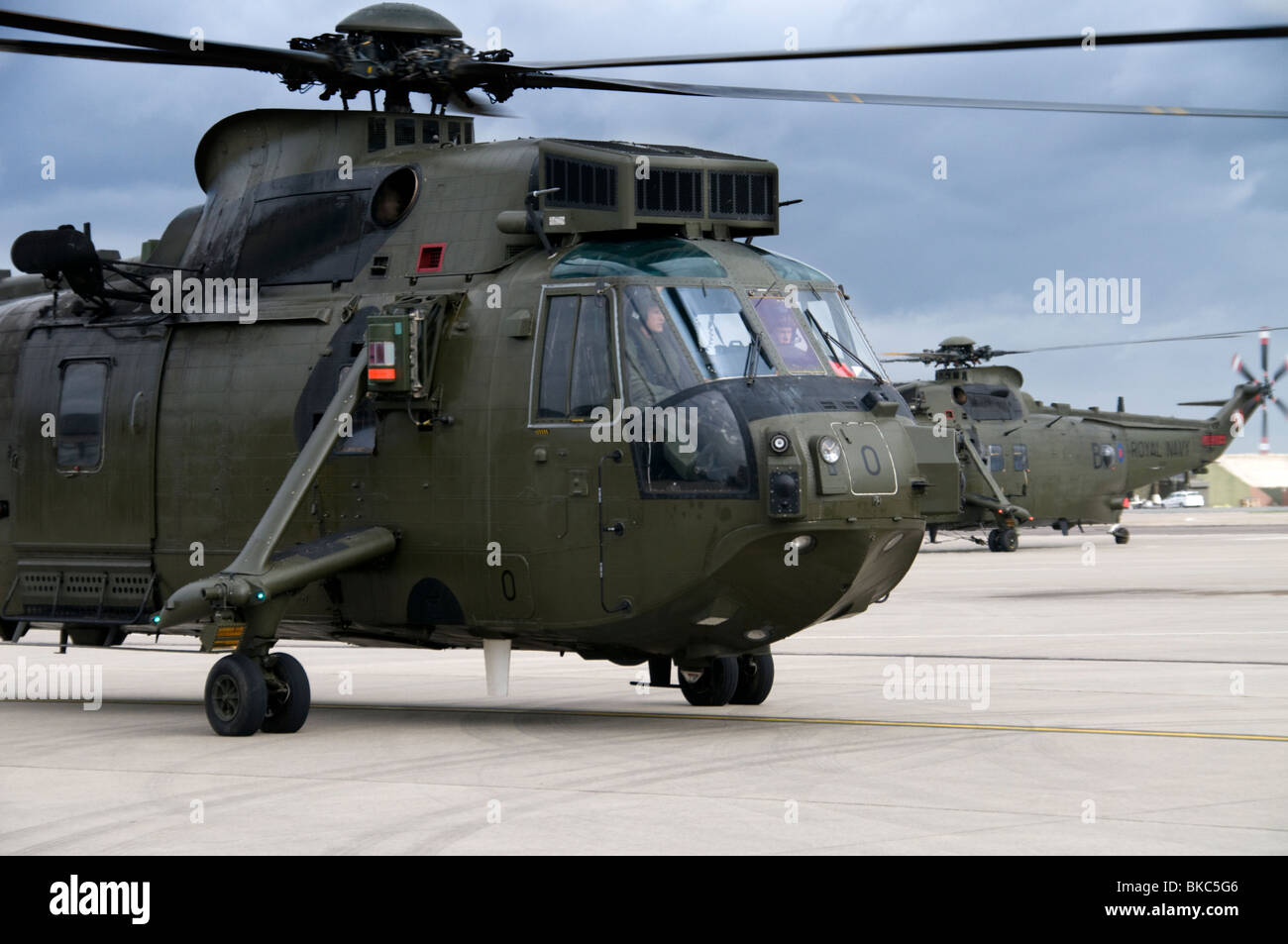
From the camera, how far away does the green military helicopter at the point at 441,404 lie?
41.0ft

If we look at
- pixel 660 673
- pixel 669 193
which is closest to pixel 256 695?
pixel 660 673

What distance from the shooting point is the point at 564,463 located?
1285cm

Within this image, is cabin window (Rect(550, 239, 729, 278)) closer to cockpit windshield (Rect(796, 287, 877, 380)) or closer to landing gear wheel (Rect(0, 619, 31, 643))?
cockpit windshield (Rect(796, 287, 877, 380))

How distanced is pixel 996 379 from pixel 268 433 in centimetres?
3675

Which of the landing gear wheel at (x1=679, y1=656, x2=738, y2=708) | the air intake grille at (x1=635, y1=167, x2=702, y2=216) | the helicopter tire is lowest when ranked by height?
the landing gear wheel at (x1=679, y1=656, x2=738, y2=708)

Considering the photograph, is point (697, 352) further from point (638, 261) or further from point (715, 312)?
point (638, 261)

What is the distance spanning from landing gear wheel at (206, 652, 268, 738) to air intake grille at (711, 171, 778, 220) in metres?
5.21

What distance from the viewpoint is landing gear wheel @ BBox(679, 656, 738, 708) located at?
48.6ft

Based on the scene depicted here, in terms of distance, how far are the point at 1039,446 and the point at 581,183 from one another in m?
35.9

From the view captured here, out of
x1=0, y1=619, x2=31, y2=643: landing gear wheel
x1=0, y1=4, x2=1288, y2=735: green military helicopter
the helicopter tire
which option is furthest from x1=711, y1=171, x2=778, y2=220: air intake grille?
x1=0, y1=619, x2=31, y2=643: landing gear wheel

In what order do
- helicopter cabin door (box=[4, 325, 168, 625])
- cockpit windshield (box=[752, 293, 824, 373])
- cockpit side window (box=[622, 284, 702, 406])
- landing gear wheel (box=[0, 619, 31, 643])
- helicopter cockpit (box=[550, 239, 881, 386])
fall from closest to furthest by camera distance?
cockpit side window (box=[622, 284, 702, 406]) → helicopter cockpit (box=[550, 239, 881, 386]) → cockpit windshield (box=[752, 293, 824, 373]) → helicopter cabin door (box=[4, 325, 168, 625]) → landing gear wheel (box=[0, 619, 31, 643])

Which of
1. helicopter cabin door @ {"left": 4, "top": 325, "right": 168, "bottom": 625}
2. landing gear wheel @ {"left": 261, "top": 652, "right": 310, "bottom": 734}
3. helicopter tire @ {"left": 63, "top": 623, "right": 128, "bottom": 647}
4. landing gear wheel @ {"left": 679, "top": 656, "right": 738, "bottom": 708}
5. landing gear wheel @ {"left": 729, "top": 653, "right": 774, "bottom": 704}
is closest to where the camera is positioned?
landing gear wheel @ {"left": 261, "top": 652, "right": 310, "bottom": 734}

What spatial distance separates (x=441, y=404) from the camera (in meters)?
13.6

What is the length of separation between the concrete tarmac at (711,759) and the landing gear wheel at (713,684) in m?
0.25
